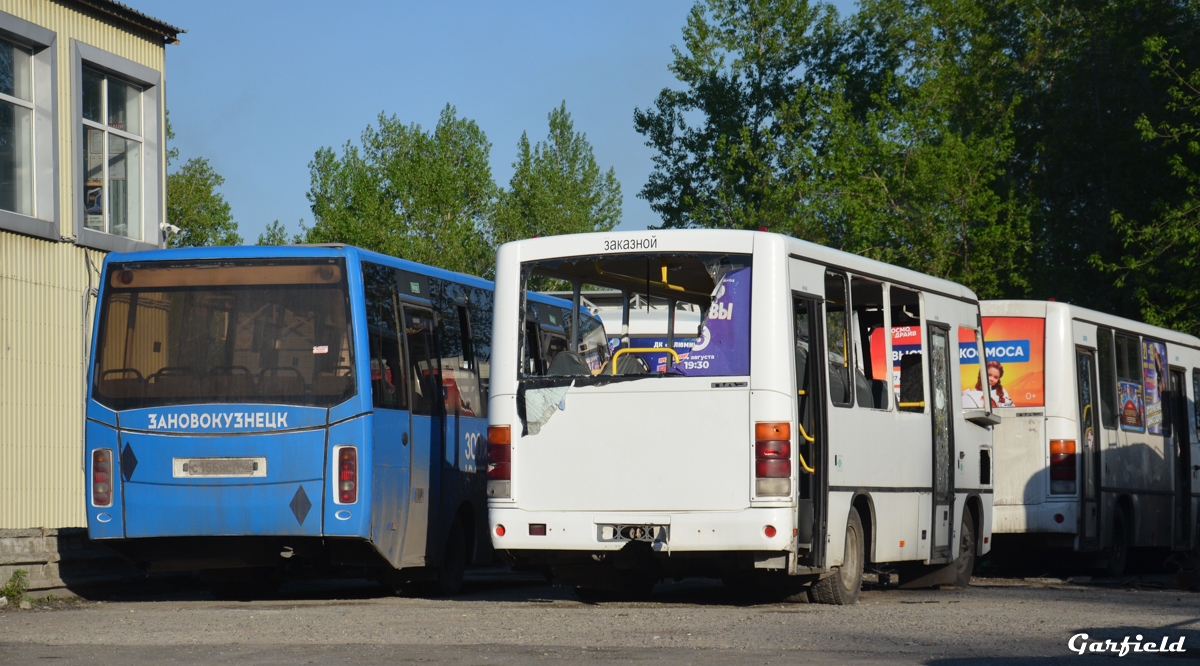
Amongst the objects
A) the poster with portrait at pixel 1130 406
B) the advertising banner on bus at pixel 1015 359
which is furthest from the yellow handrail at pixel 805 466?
the poster with portrait at pixel 1130 406

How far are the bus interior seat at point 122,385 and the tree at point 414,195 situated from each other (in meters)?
37.5

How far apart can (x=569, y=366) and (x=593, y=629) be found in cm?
249

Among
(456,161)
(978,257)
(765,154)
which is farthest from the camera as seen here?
(456,161)

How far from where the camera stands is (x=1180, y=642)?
905 cm

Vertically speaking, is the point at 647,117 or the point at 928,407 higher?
the point at 647,117

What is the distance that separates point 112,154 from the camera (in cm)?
1983

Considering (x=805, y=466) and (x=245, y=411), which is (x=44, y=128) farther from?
(x=805, y=466)

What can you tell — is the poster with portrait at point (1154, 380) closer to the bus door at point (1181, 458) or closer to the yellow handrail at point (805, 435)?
the bus door at point (1181, 458)

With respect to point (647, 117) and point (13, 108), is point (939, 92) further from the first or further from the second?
point (13, 108)

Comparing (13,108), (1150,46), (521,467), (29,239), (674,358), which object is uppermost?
(1150,46)

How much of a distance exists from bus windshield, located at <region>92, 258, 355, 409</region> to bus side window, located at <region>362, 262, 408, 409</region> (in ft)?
0.96

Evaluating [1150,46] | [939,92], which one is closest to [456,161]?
[939,92]

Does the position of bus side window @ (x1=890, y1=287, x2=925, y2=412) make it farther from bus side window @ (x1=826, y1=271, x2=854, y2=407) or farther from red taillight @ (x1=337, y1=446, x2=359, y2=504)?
red taillight @ (x1=337, y1=446, x2=359, y2=504)

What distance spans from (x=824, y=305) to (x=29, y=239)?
10.2 meters
